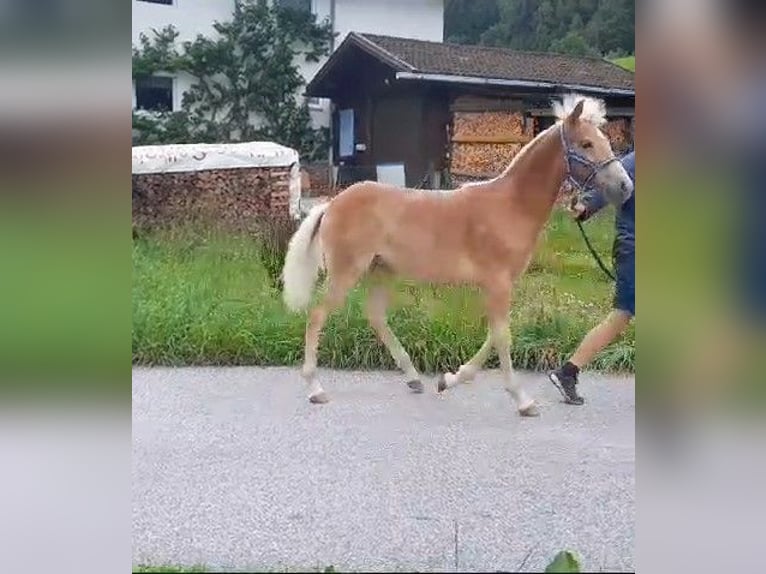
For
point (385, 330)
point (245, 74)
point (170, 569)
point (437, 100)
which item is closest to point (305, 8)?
point (245, 74)

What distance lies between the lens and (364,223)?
13.4 ft

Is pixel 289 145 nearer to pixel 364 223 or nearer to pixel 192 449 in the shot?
pixel 364 223

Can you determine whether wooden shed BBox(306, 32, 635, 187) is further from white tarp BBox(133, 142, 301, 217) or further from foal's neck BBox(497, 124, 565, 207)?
white tarp BBox(133, 142, 301, 217)

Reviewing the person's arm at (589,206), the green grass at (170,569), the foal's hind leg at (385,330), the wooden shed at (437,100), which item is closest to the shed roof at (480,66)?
the wooden shed at (437,100)

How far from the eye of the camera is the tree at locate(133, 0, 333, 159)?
12.9 feet

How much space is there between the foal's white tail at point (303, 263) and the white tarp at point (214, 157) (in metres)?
0.11

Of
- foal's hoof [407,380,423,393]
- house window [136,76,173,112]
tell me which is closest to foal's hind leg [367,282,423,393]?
foal's hoof [407,380,423,393]

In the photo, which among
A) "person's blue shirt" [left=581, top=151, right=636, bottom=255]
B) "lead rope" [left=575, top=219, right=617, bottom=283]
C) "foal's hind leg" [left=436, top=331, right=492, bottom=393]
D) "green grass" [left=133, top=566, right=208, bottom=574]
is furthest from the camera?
"foal's hind leg" [left=436, top=331, right=492, bottom=393]

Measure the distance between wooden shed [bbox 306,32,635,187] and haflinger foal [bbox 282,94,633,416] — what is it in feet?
0.24

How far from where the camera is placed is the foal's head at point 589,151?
12.7 feet

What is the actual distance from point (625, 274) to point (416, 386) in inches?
39.1
